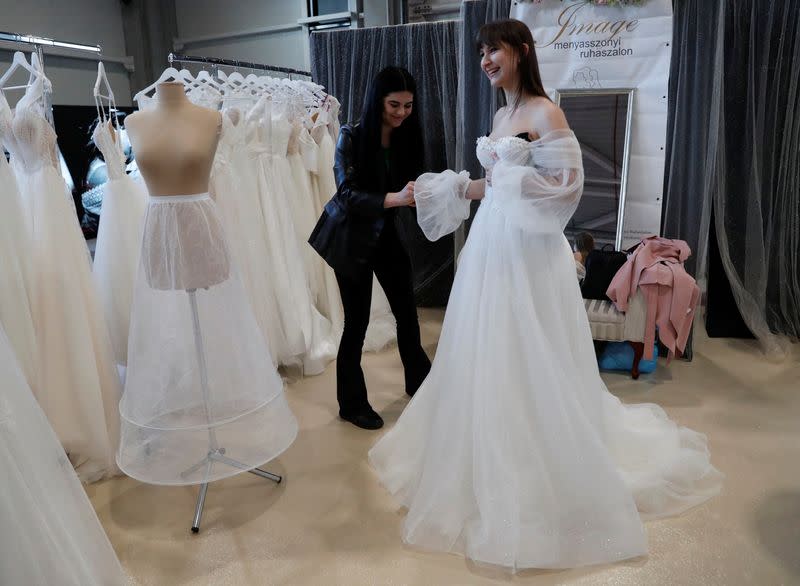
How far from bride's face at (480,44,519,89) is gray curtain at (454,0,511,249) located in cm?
176

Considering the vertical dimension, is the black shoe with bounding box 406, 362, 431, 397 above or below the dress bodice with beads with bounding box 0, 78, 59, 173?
below

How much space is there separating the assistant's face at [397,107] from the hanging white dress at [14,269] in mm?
1418

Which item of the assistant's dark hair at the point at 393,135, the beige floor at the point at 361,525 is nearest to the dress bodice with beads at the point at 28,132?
the assistant's dark hair at the point at 393,135

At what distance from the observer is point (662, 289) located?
3.22 m

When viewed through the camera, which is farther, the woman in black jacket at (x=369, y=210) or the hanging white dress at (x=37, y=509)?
the woman in black jacket at (x=369, y=210)

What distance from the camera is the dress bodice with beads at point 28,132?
2.32m

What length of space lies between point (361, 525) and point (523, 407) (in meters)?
0.72

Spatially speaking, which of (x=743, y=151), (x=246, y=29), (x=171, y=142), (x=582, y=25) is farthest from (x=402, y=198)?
(x=246, y=29)

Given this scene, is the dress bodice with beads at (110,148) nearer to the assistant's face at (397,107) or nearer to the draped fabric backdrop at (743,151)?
the assistant's face at (397,107)

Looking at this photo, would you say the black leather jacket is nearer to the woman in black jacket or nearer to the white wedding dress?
the woman in black jacket

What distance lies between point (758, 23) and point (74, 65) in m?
5.83

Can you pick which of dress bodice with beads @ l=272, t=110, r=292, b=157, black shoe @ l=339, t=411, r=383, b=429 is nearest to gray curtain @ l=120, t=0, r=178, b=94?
dress bodice with beads @ l=272, t=110, r=292, b=157

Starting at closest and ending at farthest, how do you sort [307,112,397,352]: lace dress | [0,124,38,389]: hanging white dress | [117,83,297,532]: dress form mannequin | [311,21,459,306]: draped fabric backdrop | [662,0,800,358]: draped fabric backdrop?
[117,83,297,532]: dress form mannequin < [0,124,38,389]: hanging white dress < [662,0,800,358]: draped fabric backdrop < [307,112,397,352]: lace dress < [311,21,459,306]: draped fabric backdrop

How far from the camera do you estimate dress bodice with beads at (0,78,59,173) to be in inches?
91.3
